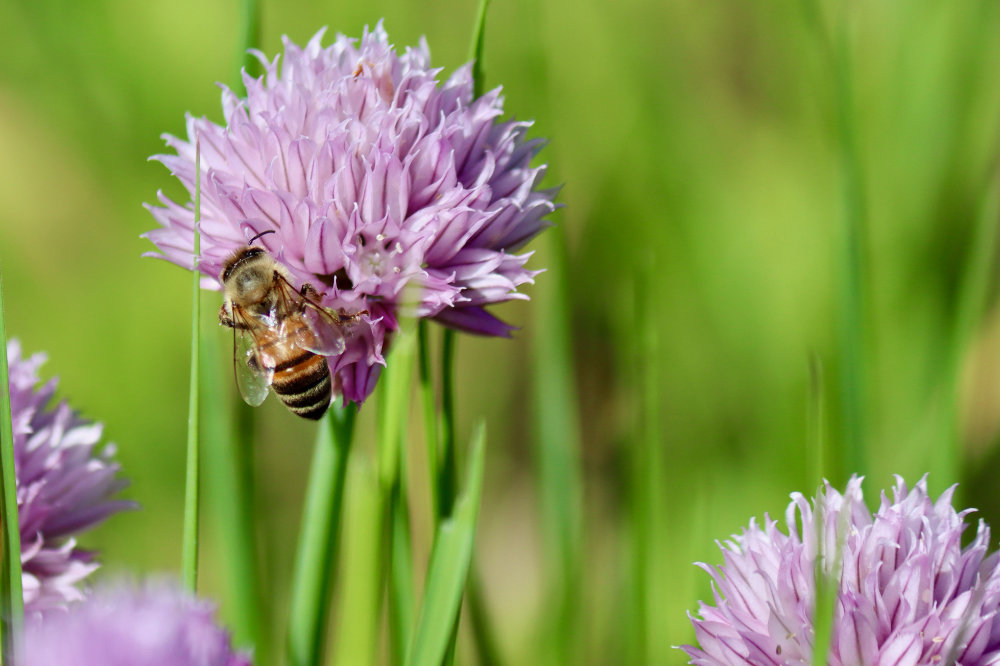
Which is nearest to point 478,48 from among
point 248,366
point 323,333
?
point 323,333

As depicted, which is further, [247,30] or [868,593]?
[247,30]

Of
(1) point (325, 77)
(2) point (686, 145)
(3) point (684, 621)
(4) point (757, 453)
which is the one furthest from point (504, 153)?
(2) point (686, 145)

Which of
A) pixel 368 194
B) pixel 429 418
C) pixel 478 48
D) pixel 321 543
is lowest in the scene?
pixel 321 543

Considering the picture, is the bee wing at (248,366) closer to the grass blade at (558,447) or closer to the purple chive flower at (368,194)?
the purple chive flower at (368,194)

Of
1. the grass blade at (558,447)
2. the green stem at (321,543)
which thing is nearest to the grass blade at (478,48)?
the grass blade at (558,447)

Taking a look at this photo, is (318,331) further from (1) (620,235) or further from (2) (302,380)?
(1) (620,235)
